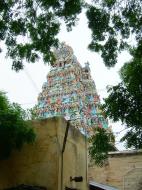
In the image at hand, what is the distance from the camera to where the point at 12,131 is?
7855 millimetres

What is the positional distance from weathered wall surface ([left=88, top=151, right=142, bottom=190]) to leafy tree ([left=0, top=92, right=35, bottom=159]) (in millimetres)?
7667

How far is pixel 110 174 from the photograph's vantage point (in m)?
15.3

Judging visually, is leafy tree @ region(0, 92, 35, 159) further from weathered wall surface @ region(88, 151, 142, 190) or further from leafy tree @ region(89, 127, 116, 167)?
weathered wall surface @ region(88, 151, 142, 190)

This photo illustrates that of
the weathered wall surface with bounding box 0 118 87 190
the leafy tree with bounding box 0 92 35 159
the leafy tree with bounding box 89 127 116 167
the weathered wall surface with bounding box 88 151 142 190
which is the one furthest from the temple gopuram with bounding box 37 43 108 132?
the leafy tree with bounding box 89 127 116 167

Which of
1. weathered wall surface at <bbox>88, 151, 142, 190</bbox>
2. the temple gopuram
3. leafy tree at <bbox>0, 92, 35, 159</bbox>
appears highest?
the temple gopuram

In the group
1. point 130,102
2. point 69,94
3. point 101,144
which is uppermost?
point 69,94

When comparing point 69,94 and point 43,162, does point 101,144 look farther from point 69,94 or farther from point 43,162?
point 69,94

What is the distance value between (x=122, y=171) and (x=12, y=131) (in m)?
8.45

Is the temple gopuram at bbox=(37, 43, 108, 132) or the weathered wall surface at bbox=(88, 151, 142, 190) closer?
the weathered wall surface at bbox=(88, 151, 142, 190)

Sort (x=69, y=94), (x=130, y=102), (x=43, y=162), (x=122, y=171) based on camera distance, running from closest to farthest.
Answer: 1. (x=130, y=102)
2. (x=43, y=162)
3. (x=122, y=171)
4. (x=69, y=94)

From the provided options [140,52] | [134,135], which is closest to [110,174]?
[134,135]

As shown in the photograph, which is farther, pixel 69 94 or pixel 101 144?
pixel 69 94

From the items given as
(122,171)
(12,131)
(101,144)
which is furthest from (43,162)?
(122,171)

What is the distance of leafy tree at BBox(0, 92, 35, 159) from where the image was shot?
25.4ft
